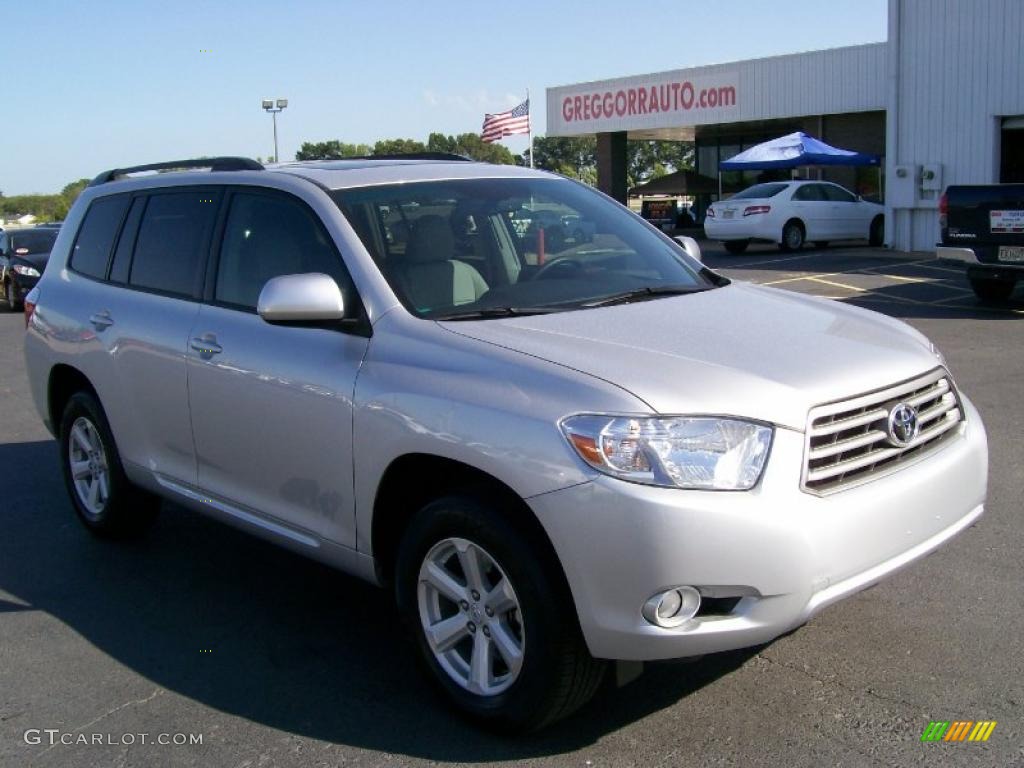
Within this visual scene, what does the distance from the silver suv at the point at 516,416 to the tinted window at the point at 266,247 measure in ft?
0.04

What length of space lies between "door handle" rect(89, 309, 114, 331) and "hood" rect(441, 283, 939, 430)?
2.31m

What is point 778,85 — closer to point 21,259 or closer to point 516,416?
point 21,259

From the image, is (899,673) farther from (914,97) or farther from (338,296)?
(914,97)

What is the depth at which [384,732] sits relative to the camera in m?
3.75

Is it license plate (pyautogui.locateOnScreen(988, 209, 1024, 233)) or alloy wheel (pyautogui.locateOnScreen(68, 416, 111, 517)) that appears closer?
alloy wheel (pyautogui.locateOnScreen(68, 416, 111, 517))

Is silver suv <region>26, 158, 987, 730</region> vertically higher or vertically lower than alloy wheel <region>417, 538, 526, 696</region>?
higher

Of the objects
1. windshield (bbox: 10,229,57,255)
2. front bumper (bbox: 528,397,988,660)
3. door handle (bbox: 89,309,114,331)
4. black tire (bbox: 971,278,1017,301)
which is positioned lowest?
front bumper (bbox: 528,397,988,660)

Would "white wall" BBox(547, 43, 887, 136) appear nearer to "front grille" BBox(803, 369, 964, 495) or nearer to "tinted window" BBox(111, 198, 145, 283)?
"tinted window" BBox(111, 198, 145, 283)

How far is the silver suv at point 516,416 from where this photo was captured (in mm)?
3242

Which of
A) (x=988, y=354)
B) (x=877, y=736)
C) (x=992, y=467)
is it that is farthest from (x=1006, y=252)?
(x=877, y=736)

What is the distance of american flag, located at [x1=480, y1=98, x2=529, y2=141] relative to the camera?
99.1 feet

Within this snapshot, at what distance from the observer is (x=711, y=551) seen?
317 cm

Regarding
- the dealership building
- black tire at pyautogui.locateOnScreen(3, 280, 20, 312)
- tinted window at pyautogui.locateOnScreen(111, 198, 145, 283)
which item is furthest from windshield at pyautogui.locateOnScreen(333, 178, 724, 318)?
black tire at pyautogui.locateOnScreen(3, 280, 20, 312)

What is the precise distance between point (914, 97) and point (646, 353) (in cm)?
1931
